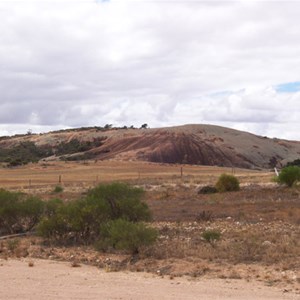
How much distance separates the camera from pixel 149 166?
98.0 metres

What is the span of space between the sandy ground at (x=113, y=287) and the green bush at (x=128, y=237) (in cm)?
191

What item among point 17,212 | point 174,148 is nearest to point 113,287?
point 17,212

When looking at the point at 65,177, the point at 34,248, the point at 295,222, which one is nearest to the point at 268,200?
the point at 295,222

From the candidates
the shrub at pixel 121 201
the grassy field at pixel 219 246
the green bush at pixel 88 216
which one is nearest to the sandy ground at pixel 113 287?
the grassy field at pixel 219 246

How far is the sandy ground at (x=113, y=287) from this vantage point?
13250 millimetres

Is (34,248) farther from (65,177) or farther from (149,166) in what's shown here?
(149,166)

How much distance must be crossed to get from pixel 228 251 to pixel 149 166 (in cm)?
7907

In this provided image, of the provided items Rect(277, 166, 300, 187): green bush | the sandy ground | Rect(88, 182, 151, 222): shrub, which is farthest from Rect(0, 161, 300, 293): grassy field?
Rect(277, 166, 300, 187): green bush

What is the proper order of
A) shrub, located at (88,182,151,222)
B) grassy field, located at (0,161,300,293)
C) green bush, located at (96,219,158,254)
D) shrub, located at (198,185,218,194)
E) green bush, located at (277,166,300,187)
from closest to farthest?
grassy field, located at (0,161,300,293) < green bush, located at (96,219,158,254) < shrub, located at (88,182,151,222) < green bush, located at (277,166,300,187) < shrub, located at (198,185,218,194)

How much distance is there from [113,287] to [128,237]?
478cm

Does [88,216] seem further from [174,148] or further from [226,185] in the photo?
[174,148]

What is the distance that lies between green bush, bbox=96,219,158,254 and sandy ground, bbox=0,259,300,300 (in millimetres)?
1910

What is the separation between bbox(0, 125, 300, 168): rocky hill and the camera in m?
120

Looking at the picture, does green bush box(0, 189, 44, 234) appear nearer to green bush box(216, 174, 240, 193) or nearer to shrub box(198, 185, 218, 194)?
shrub box(198, 185, 218, 194)
